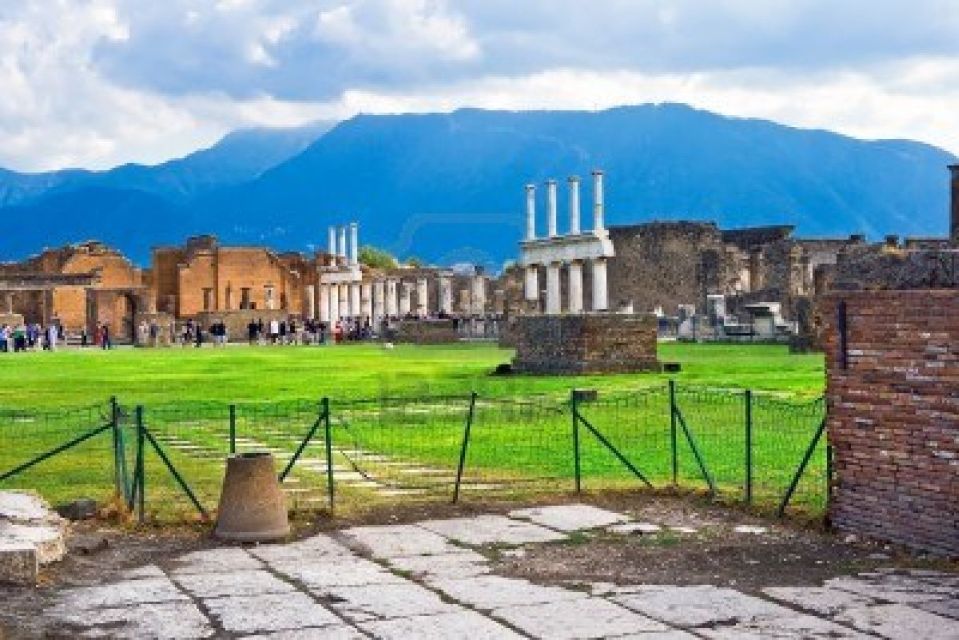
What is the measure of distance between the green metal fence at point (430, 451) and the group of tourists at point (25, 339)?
3930cm

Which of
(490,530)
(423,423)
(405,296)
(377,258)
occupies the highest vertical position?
(377,258)

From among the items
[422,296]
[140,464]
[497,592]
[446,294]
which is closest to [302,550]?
[140,464]

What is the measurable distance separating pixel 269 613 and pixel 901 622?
3895 mm

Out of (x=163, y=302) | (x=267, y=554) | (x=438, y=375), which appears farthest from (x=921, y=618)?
(x=163, y=302)

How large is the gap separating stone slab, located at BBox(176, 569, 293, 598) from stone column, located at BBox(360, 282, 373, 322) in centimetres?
7768

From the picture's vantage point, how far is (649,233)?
74625 mm

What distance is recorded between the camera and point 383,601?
1011cm

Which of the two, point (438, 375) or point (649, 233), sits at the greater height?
point (649, 233)

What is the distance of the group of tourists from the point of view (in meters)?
62.8

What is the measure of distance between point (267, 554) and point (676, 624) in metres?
3.99

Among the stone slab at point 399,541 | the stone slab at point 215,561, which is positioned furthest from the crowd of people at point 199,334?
the stone slab at point 215,561

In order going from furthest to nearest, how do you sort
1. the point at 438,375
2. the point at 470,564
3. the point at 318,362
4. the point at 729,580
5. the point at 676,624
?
the point at 318,362
the point at 438,375
the point at 470,564
the point at 729,580
the point at 676,624

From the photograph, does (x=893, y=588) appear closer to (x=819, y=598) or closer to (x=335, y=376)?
(x=819, y=598)

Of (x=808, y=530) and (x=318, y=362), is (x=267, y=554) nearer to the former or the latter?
(x=808, y=530)
